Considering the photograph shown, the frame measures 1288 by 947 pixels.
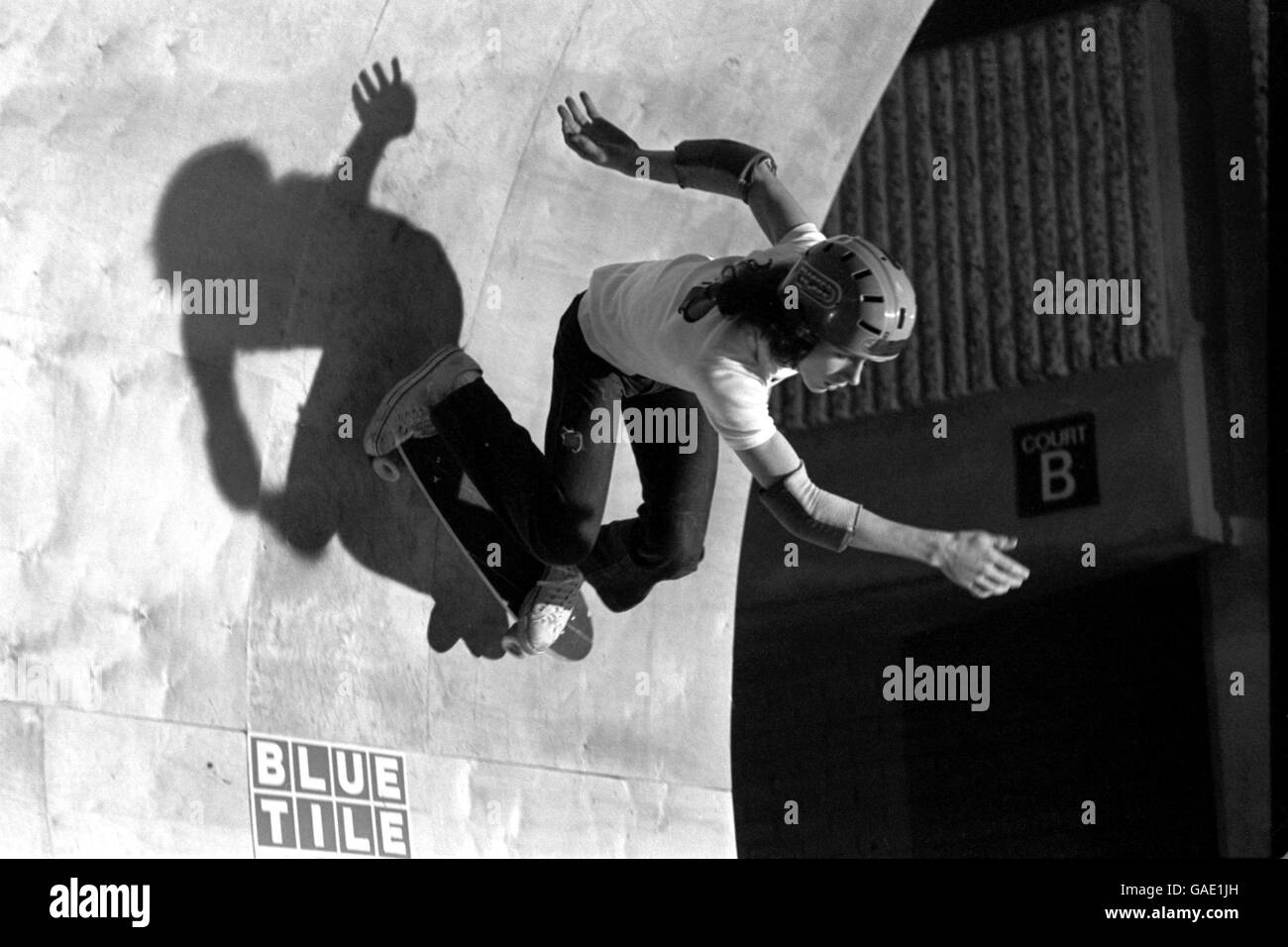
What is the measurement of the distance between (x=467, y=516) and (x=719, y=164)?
4.24 feet

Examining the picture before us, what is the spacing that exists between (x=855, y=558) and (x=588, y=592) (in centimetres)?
414

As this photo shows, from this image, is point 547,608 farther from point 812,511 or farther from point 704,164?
point 704,164

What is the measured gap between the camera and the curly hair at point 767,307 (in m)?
3.49

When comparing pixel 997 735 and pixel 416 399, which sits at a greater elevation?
pixel 416 399

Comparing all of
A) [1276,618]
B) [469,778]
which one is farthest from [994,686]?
[469,778]

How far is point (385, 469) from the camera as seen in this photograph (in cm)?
460

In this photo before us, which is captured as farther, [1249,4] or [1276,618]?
[1249,4]

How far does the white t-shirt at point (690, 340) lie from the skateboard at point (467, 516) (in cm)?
70

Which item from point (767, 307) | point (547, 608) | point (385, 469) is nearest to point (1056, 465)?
point (547, 608)

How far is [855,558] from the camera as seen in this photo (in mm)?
9148

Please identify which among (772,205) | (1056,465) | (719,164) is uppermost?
(1056,465)

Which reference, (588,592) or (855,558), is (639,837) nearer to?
(588,592)

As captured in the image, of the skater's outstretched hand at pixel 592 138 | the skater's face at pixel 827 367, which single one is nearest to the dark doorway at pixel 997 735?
the skater's outstretched hand at pixel 592 138

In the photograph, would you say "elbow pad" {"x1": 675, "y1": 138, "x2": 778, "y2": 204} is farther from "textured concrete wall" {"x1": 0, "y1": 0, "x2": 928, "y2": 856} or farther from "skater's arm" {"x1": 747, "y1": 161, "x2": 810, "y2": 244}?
"textured concrete wall" {"x1": 0, "y1": 0, "x2": 928, "y2": 856}
